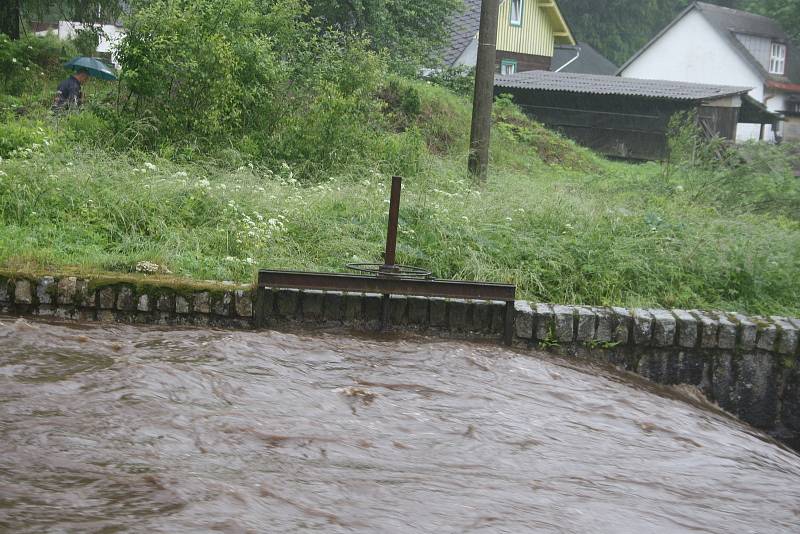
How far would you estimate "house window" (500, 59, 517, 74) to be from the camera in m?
43.5

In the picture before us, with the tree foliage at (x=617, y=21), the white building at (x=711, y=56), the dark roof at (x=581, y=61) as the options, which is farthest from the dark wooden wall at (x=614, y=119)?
the tree foliage at (x=617, y=21)

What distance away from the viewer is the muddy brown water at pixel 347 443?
3785mm

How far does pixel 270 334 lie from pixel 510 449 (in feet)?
7.57

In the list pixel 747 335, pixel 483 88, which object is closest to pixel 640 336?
pixel 747 335

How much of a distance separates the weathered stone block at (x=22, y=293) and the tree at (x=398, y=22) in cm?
1775

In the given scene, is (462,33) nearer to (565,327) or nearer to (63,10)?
(63,10)

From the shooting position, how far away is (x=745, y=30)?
179 feet

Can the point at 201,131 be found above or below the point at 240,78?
below

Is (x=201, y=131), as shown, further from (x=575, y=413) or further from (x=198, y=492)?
(x=198, y=492)

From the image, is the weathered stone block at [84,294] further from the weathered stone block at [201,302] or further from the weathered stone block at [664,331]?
the weathered stone block at [664,331]

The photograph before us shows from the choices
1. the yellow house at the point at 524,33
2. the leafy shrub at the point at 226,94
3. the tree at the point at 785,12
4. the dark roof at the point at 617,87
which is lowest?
the leafy shrub at the point at 226,94

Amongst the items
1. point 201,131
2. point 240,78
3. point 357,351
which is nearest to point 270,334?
point 357,351

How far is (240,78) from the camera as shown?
515 inches

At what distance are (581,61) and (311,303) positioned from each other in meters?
56.2
